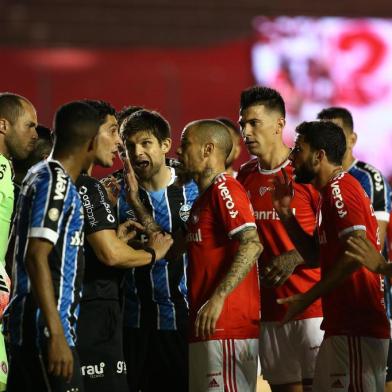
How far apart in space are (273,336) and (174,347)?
0.70 meters

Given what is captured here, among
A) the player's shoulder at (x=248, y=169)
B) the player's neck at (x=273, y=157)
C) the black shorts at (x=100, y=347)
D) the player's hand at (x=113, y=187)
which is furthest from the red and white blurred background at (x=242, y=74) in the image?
the black shorts at (x=100, y=347)

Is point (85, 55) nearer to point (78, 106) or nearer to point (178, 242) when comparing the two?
point (178, 242)

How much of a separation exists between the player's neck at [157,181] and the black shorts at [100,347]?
106 centimetres

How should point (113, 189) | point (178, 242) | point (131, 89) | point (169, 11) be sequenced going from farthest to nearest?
1. point (169, 11)
2. point (131, 89)
3. point (113, 189)
4. point (178, 242)

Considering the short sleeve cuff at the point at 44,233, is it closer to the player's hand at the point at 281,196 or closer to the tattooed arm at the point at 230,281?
the tattooed arm at the point at 230,281

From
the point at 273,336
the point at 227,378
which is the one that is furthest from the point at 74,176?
the point at 273,336

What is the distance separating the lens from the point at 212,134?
5.50m

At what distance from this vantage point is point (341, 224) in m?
5.23

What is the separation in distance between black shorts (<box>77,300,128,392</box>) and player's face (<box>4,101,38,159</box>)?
1731 mm

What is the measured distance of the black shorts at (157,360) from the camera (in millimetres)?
5969

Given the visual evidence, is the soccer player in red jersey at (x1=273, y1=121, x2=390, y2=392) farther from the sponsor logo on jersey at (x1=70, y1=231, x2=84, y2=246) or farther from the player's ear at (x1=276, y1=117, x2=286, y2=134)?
the sponsor logo on jersey at (x1=70, y1=231, x2=84, y2=246)

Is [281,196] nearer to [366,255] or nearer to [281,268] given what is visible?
[281,268]

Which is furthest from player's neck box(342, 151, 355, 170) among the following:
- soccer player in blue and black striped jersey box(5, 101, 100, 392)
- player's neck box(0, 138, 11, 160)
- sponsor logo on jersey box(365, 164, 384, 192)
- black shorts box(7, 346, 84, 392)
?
black shorts box(7, 346, 84, 392)

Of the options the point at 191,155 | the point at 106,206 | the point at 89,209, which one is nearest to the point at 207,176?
the point at 191,155
